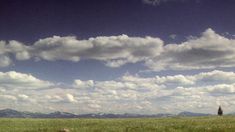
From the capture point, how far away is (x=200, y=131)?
109 ft

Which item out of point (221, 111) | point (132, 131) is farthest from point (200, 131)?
point (221, 111)

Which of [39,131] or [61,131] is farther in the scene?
[39,131]

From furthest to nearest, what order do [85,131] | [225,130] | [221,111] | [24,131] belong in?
1. [221,111]
2. [24,131]
3. [85,131]
4. [225,130]

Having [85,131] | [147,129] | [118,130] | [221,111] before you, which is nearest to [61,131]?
[85,131]

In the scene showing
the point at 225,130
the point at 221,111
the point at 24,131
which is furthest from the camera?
the point at 221,111

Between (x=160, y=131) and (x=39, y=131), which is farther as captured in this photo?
(x=39, y=131)

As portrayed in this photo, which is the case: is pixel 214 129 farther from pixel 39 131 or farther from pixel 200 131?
pixel 39 131

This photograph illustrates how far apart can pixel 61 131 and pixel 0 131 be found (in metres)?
10.8

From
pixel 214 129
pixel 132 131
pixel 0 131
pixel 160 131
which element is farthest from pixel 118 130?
pixel 0 131

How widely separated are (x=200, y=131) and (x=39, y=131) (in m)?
16.2

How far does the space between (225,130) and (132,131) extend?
336 inches

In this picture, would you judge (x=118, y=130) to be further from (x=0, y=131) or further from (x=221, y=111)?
(x=221, y=111)

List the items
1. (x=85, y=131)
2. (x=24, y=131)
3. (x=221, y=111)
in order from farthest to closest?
(x=221, y=111) < (x=24, y=131) < (x=85, y=131)

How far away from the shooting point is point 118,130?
35656 mm
